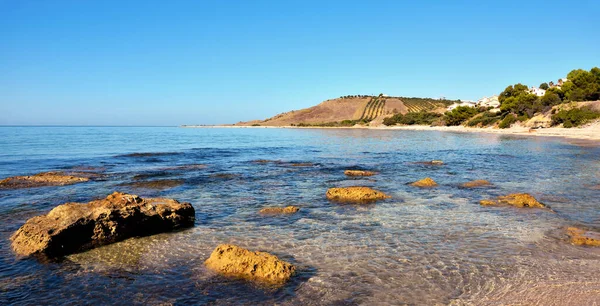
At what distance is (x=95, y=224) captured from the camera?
8.70 m

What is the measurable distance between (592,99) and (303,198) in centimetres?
7317

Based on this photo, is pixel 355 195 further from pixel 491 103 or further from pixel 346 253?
pixel 491 103

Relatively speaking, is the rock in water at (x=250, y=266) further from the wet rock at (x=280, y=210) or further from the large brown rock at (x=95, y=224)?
the wet rock at (x=280, y=210)

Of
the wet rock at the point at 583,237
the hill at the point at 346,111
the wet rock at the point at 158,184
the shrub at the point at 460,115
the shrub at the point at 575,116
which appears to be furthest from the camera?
the hill at the point at 346,111

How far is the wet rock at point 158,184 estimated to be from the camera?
16264 millimetres

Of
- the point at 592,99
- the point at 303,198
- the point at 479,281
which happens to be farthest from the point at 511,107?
the point at 479,281

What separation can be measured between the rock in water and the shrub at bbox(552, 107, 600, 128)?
62451mm

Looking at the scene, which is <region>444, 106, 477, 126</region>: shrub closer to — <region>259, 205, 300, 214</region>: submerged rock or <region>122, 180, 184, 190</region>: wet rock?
<region>122, 180, 184, 190</region>: wet rock

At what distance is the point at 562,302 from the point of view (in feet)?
18.1

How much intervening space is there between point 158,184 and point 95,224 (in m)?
8.45

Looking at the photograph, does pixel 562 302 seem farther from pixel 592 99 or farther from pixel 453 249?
pixel 592 99

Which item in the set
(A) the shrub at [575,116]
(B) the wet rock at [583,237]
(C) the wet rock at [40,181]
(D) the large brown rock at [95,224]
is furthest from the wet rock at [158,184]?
(A) the shrub at [575,116]

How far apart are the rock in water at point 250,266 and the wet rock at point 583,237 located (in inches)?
249

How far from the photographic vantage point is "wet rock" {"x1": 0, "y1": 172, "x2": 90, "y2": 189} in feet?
51.4
